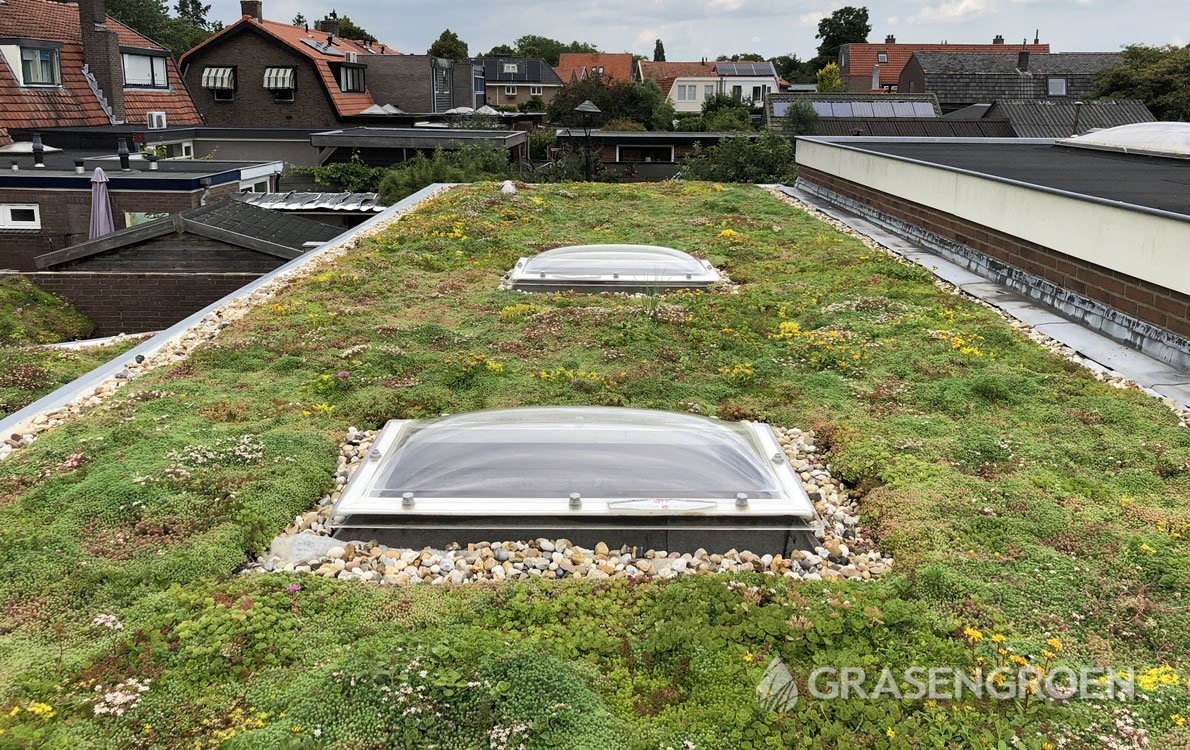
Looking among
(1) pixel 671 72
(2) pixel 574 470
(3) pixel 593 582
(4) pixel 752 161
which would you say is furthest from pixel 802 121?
(1) pixel 671 72

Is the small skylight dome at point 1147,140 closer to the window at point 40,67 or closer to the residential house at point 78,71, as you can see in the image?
the residential house at point 78,71

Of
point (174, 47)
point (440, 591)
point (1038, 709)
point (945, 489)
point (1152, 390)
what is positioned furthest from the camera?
point (174, 47)

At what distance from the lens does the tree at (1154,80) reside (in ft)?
124

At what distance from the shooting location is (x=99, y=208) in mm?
17484

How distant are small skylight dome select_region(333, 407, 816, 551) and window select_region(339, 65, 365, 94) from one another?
125ft

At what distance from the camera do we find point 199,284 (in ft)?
44.0

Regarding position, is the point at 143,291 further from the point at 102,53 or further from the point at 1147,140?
the point at 102,53

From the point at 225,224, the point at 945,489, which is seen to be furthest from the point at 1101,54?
the point at 945,489

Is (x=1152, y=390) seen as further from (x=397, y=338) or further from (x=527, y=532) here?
(x=397, y=338)

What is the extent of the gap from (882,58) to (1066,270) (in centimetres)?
6684

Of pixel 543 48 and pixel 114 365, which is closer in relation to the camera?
pixel 114 365

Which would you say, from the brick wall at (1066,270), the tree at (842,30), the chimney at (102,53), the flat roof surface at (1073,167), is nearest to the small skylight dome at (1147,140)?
the flat roof surface at (1073,167)

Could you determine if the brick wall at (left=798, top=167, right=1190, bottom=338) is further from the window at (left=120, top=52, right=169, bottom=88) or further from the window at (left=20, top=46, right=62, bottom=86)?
the window at (left=120, top=52, right=169, bottom=88)

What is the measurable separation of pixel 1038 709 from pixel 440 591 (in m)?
2.84
